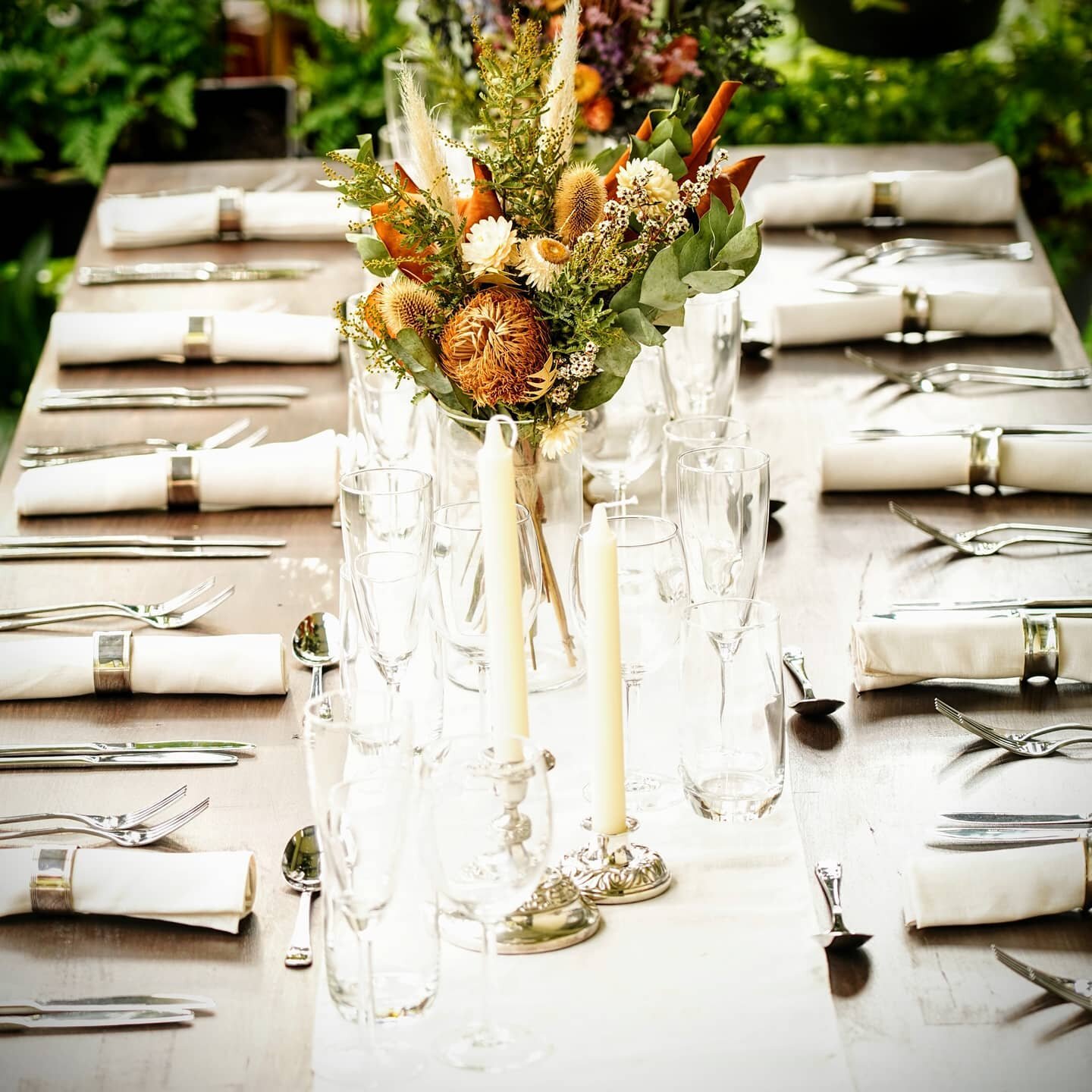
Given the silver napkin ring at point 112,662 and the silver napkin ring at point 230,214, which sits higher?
the silver napkin ring at point 230,214

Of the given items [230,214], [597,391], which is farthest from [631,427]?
[230,214]

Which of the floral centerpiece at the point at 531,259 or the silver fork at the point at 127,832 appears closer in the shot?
the silver fork at the point at 127,832

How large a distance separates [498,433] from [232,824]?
0.40m

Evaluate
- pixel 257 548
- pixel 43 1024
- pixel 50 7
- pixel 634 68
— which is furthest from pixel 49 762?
pixel 50 7

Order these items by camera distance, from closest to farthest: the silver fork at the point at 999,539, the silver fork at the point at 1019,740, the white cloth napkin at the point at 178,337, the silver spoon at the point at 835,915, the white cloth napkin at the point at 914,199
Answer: the silver spoon at the point at 835,915 → the silver fork at the point at 1019,740 → the silver fork at the point at 999,539 → the white cloth napkin at the point at 178,337 → the white cloth napkin at the point at 914,199

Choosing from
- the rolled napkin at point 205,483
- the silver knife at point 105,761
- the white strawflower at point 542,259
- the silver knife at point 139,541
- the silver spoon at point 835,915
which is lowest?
the silver spoon at point 835,915

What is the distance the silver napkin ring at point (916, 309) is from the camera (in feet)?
7.48

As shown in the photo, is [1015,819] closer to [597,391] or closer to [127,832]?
[597,391]

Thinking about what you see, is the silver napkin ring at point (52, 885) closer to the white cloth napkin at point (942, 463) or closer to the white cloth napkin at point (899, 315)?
the white cloth napkin at point (942, 463)

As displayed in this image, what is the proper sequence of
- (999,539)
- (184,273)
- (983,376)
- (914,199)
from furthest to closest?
1. (914,199)
2. (184,273)
3. (983,376)
4. (999,539)

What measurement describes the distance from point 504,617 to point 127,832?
370 millimetres

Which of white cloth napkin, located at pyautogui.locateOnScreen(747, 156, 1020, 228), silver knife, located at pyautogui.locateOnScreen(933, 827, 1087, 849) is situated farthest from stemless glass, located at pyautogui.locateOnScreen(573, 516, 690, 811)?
white cloth napkin, located at pyautogui.locateOnScreen(747, 156, 1020, 228)

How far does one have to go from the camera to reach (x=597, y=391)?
147 centimetres

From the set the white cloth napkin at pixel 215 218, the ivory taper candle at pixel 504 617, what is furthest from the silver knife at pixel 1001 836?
the white cloth napkin at pixel 215 218
